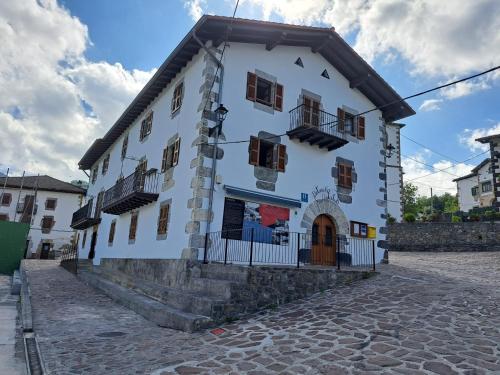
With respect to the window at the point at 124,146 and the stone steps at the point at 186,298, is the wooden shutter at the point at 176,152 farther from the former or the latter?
the window at the point at 124,146

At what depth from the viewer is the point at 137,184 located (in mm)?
15195

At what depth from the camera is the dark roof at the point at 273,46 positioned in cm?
1234

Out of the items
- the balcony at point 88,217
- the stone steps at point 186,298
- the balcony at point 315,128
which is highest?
the balcony at point 315,128

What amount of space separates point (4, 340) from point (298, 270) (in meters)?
6.37

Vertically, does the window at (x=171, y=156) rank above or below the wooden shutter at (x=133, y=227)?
above

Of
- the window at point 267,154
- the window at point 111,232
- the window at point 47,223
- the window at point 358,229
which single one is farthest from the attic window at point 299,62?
the window at point 47,223

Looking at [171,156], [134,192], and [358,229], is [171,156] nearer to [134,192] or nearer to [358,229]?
[134,192]

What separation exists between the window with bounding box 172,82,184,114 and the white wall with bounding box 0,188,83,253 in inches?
1263

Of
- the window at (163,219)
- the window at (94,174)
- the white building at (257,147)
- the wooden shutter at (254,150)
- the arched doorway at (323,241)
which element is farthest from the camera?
the window at (94,174)

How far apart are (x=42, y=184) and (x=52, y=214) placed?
13.2 ft

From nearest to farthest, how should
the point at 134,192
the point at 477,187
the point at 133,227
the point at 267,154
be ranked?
the point at 267,154 < the point at 134,192 < the point at 133,227 < the point at 477,187

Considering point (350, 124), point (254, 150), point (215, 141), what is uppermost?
point (350, 124)

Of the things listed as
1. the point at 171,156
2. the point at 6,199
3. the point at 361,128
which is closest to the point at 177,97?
the point at 171,156

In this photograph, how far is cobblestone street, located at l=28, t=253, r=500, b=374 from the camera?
206 inches
